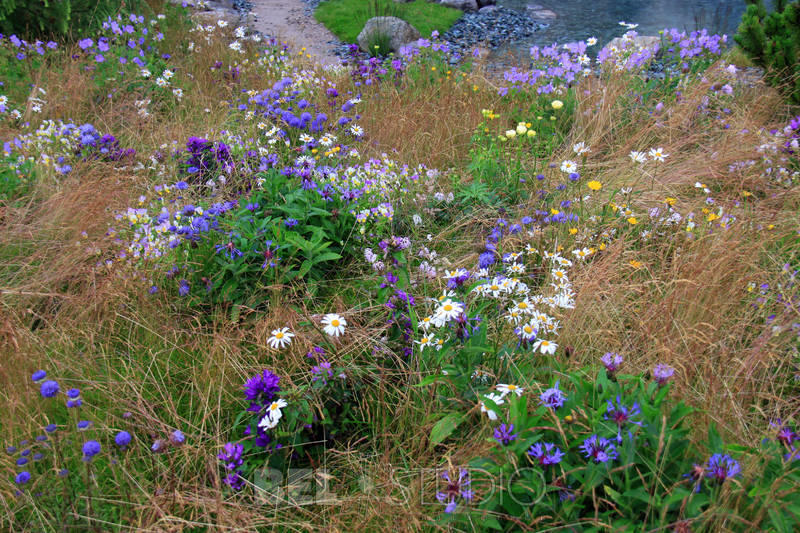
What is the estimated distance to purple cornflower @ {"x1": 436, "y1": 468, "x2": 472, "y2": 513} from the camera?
1463mm

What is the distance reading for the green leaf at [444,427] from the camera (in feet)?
6.07

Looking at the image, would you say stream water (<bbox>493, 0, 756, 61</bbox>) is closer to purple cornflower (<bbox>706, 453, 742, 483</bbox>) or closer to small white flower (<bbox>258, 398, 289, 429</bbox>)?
small white flower (<bbox>258, 398, 289, 429</bbox>)

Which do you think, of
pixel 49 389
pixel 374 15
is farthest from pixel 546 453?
pixel 374 15

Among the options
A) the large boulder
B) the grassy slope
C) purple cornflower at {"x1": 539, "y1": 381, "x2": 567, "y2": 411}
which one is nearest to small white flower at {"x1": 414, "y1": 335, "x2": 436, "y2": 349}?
purple cornflower at {"x1": 539, "y1": 381, "x2": 567, "y2": 411}

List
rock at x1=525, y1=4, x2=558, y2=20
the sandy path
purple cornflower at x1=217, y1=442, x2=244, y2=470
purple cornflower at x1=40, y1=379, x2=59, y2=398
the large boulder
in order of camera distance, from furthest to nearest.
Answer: rock at x1=525, y1=4, x2=558, y2=20
the sandy path
the large boulder
purple cornflower at x1=217, y1=442, x2=244, y2=470
purple cornflower at x1=40, y1=379, x2=59, y2=398

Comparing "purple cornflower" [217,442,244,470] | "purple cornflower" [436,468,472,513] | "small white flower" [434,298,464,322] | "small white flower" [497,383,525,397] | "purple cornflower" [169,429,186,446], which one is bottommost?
"purple cornflower" [217,442,244,470]

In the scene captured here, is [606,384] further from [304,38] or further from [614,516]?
[304,38]

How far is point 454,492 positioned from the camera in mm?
1468

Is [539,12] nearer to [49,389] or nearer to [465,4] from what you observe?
[465,4]

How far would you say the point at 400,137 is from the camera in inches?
164

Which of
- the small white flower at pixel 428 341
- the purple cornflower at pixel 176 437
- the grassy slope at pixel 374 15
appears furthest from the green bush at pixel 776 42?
the grassy slope at pixel 374 15

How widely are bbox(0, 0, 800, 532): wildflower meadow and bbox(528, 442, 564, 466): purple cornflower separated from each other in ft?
0.07

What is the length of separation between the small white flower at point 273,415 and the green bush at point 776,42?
4388 millimetres

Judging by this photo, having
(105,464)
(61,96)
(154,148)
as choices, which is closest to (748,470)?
(105,464)
